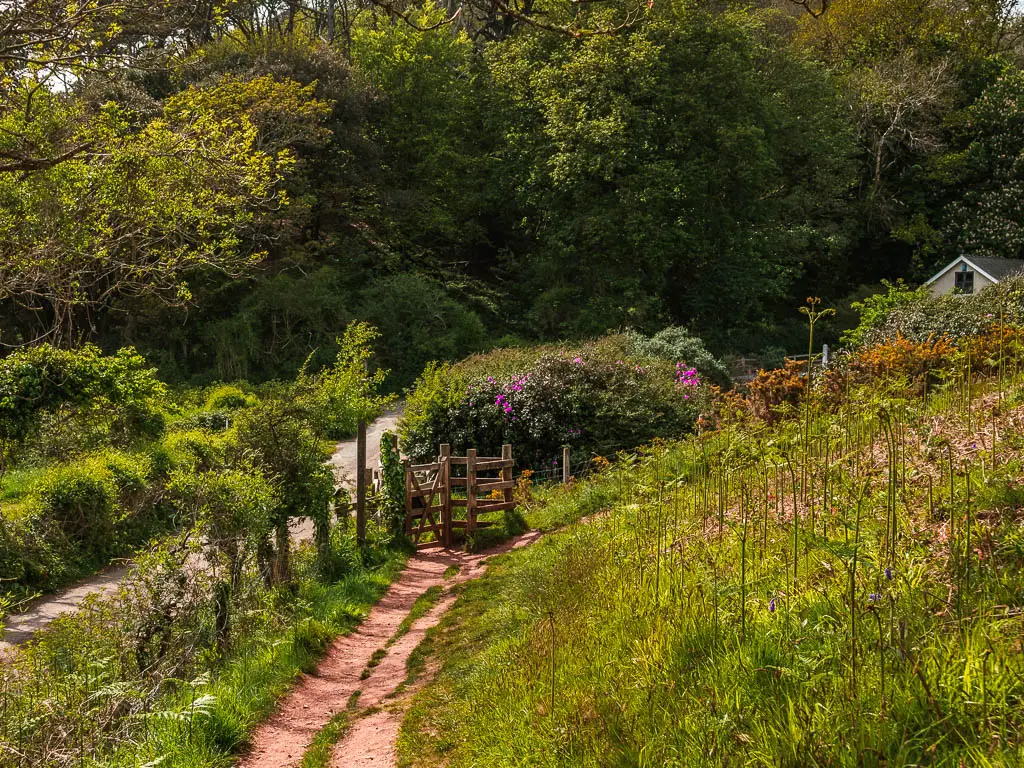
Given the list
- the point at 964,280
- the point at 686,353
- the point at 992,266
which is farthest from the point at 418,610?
the point at 964,280

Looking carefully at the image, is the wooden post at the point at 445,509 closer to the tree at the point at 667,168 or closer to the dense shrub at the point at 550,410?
the dense shrub at the point at 550,410

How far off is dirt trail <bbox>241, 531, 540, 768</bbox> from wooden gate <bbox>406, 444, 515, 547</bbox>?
1.78 metres

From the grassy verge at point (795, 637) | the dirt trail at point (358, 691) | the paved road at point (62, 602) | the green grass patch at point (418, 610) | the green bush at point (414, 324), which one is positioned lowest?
the paved road at point (62, 602)

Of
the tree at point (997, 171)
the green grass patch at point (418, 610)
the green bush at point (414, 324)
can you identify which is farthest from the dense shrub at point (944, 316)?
the tree at point (997, 171)

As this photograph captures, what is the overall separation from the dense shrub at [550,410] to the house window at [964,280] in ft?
60.0

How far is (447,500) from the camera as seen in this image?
12.5m

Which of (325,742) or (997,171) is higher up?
(997,171)

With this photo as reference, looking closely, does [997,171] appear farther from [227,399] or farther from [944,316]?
[227,399]

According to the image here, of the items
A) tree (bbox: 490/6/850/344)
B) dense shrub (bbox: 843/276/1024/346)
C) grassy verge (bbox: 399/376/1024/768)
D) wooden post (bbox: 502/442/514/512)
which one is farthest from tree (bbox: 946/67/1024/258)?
grassy verge (bbox: 399/376/1024/768)

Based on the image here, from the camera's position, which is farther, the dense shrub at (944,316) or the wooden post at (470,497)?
the dense shrub at (944,316)

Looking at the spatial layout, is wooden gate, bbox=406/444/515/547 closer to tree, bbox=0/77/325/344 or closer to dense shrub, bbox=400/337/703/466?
dense shrub, bbox=400/337/703/466

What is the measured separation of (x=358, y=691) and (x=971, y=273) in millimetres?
30248

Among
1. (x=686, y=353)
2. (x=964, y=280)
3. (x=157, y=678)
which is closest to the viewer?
(x=157, y=678)

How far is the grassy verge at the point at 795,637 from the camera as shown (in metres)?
2.69
